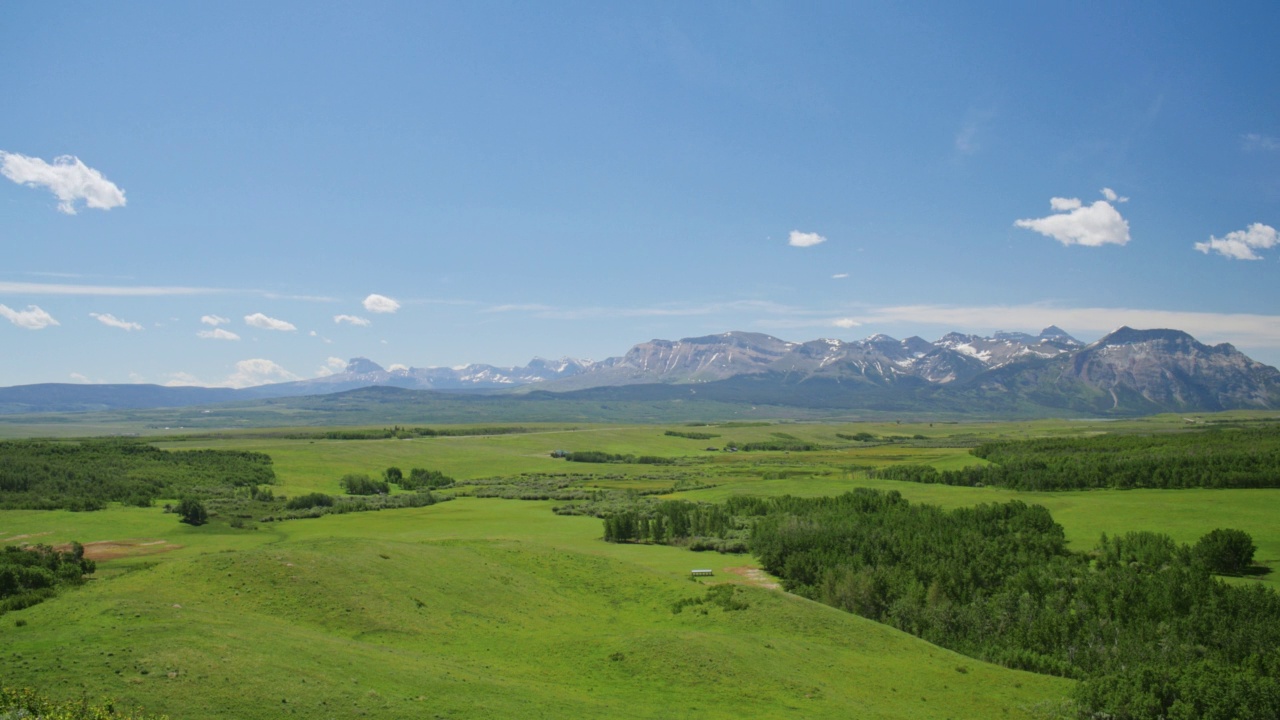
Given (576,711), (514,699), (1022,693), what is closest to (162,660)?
(514,699)

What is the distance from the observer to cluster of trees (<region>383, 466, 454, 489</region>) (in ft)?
468

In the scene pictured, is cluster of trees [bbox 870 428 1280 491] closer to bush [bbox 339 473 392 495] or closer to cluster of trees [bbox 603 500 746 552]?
cluster of trees [bbox 603 500 746 552]

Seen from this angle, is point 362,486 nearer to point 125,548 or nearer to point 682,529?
point 125,548

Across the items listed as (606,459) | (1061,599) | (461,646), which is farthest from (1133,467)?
(461,646)

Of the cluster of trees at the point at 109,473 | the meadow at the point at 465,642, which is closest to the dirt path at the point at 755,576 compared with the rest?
the meadow at the point at 465,642

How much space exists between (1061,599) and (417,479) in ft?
390

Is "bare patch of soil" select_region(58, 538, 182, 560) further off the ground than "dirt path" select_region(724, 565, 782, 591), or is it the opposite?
"bare patch of soil" select_region(58, 538, 182, 560)

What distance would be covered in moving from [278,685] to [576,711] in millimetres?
11229

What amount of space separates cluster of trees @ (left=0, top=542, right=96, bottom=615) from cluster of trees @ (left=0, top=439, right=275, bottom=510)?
62104mm

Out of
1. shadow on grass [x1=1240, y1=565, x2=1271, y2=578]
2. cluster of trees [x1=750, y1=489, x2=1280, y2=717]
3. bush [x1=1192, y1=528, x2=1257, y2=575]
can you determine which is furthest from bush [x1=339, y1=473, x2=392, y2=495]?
shadow on grass [x1=1240, y1=565, x2=1271, y2=578]

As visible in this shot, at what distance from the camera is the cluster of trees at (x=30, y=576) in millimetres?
33531

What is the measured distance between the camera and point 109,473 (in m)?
118

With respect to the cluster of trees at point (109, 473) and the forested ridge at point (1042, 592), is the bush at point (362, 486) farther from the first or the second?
the forested ridge at point (1042, 592)

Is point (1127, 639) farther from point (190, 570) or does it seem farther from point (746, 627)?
point (190, 570)
